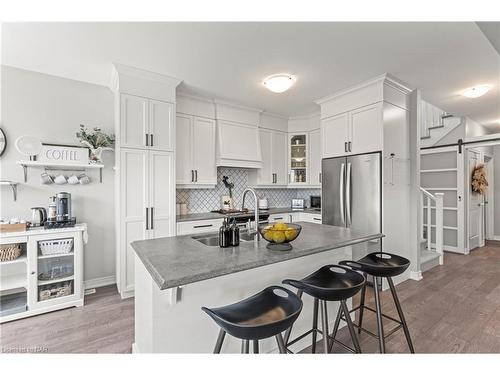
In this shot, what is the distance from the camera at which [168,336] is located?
1.35m

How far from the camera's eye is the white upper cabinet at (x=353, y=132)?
9.85ft

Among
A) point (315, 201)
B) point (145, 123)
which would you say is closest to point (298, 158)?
point (315, 201)

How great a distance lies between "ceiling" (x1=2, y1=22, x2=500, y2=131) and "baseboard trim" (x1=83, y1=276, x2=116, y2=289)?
8.04 ft

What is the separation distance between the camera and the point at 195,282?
1.25 metres

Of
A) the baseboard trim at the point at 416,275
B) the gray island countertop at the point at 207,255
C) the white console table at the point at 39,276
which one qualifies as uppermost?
the gray island countertop at the point at 207,255

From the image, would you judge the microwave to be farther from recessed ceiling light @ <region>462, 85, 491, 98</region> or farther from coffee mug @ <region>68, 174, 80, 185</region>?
coffee mug @ <region>68, 174, 80, 185</region>

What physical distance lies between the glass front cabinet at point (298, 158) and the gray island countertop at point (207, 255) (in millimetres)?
2546

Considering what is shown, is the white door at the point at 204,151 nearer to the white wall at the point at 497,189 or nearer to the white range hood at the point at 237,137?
the white range hood at the point at 237,137

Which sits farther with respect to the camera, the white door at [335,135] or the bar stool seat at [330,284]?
the white door at [335,135]

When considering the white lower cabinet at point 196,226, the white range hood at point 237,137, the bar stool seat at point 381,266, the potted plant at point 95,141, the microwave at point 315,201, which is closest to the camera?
the bar stool seat at point 381,266

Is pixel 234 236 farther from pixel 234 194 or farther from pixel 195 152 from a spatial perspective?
pixel 234 194

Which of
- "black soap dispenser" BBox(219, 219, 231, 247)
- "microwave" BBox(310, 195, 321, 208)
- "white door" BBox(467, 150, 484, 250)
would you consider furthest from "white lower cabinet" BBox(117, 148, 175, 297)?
"white door" BBox(467, 150, 484, 250)

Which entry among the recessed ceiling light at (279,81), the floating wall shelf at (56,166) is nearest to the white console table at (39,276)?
the floating wall shelf at (56,166)
